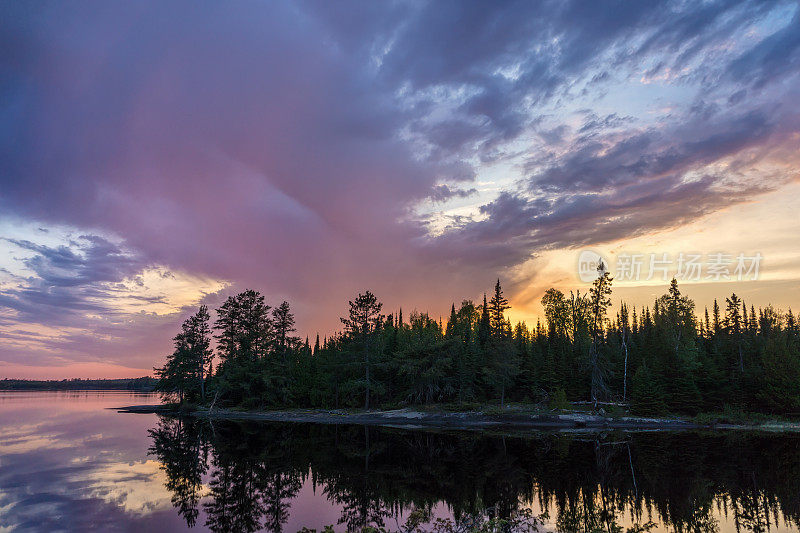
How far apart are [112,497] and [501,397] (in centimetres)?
5710

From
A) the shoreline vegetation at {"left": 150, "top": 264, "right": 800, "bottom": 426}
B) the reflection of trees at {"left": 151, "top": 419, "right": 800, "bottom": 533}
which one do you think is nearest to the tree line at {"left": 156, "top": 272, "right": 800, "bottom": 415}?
the shoreline vegetation at {"left": 150, "top": 264, "right": 800, "bottom": 426}

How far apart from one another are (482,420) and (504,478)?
35943 mm

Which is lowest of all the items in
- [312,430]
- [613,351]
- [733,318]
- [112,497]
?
[312,430]

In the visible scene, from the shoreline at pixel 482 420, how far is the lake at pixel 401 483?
36.2 ft

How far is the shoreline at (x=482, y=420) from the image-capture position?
52.3m

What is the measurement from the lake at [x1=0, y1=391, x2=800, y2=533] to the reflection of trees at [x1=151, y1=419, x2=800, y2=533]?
0.10 m

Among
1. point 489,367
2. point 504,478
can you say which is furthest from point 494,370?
point 504,478

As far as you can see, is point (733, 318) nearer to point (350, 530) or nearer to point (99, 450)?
point (350, 530)

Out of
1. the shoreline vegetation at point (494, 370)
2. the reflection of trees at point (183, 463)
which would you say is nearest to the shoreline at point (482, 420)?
the shoreline vegetation at point (494, 370)

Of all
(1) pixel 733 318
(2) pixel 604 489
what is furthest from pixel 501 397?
(2) pixel 604 489

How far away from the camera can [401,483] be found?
24750 millimetres

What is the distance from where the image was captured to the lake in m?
17.5

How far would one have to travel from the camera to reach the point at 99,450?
114ft

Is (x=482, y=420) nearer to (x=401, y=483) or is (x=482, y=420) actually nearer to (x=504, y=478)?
(x=504, y=478)
